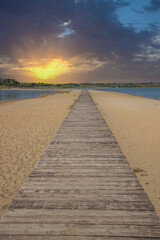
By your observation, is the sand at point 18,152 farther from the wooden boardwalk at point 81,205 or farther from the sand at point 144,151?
the sand at point 144,151

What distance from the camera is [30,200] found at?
2.68 metres

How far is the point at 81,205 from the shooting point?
2.57 metres

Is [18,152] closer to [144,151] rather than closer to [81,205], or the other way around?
[81,205]

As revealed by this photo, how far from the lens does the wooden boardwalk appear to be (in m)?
2.06

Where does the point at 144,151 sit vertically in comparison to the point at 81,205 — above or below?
below

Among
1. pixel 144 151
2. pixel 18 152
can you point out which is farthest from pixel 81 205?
pixel 144 151

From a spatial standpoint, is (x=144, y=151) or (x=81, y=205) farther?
(x=144, y=151)

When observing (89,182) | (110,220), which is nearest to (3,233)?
(110,220)

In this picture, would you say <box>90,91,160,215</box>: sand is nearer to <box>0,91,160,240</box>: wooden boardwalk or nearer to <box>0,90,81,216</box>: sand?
<box>0,91,160,240</box>: wooden boardwalk

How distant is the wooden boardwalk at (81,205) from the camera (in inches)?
81.2

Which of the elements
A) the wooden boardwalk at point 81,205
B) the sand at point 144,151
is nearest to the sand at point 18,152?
the wooden boardwalk at point 81,205

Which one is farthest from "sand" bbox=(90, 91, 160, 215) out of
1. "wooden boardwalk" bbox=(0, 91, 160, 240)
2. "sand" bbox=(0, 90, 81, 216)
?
"sand" bbox=(0, 90, 81, 216)

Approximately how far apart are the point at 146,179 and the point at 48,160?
10.7 feet

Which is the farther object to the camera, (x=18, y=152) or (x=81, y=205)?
(x=18, y=152)
